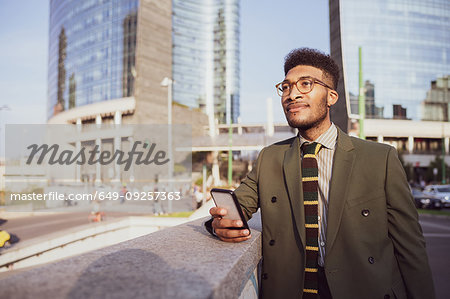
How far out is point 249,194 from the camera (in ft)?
7.66

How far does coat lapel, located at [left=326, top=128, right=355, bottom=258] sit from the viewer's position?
1912 millimetres

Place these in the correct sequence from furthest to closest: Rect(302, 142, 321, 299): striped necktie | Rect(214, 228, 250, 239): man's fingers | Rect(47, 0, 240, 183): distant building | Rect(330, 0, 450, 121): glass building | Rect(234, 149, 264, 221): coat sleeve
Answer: Rect(330, 0, 450, 121): glass building < Rect(47, 0, 240, 183): distant building < Rect(234, 149, 264, 221): coat sleeve < Rect(302, 142, 321, 299): striped necktie < Rect(214, 228, 250, 239): man's fingers

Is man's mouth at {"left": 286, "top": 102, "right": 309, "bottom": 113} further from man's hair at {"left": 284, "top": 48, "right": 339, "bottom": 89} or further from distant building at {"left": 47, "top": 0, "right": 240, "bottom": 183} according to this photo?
distant building at {"left": 47, "top": 0, "right": 240, "bottom": 183}

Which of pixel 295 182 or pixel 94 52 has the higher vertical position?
pixel 94 52

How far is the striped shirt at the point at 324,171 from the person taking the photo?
204cm

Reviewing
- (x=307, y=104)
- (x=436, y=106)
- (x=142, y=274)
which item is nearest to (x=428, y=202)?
(x=307, y=104)

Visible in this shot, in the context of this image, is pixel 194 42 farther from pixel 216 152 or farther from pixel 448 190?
pixel 448 190

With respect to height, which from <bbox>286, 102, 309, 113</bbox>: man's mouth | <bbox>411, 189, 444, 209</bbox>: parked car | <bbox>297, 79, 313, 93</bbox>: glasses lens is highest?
<bbox>297, 79, 313, 93</bbox>: glasses lens

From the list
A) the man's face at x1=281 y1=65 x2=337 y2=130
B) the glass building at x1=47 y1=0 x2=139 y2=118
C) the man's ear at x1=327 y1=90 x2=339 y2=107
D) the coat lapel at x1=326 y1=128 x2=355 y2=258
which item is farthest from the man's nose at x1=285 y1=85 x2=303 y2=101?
the glass building at x1=47 y1=0 x2=139 y2=118

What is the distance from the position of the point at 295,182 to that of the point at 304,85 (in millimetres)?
674

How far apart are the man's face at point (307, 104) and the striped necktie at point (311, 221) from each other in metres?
0.25

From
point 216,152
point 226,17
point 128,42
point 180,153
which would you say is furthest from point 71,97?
point 226,17

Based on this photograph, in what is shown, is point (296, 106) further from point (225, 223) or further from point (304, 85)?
point (225, 223)

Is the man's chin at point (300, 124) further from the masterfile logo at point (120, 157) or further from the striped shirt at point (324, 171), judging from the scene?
the masterfile logo at point (120, 157)
